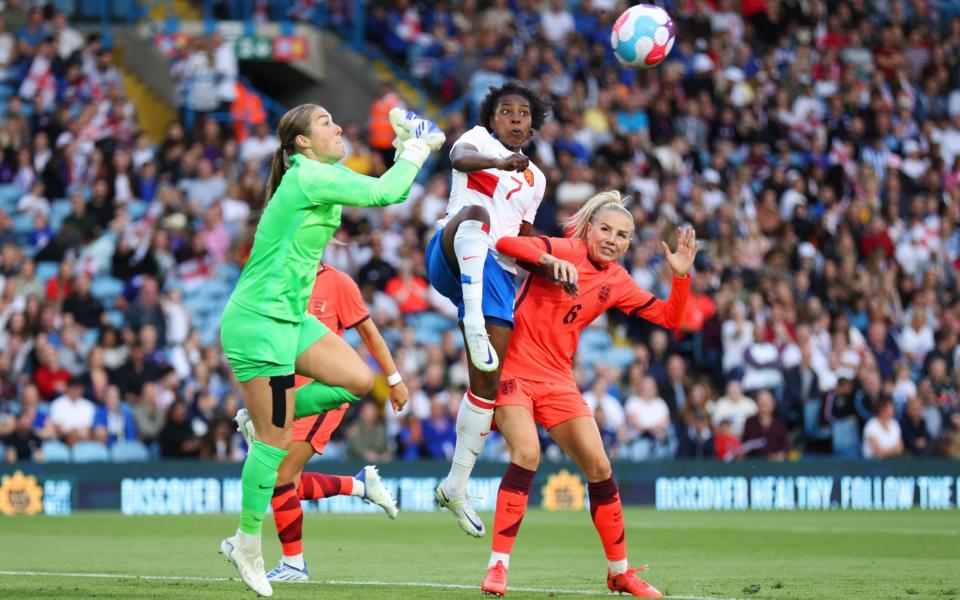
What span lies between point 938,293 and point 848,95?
17.1ft

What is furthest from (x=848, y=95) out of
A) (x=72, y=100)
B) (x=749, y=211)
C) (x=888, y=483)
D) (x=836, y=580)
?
(x=836, y=580)

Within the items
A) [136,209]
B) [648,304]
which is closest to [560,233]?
[136,209]

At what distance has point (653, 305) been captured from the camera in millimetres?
9742

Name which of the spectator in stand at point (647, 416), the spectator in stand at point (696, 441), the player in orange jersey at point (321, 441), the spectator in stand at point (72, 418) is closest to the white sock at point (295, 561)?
the player in orange jersey at point (321, 441)

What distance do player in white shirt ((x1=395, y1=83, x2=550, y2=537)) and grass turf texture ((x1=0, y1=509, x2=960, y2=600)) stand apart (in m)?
0.88

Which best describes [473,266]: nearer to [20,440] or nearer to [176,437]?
[176,437]

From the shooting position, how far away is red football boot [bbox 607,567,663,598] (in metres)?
9.02

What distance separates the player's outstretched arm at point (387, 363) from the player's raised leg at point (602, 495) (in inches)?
46.9

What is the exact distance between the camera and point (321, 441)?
10.9 m

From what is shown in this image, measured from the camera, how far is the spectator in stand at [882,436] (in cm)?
2066

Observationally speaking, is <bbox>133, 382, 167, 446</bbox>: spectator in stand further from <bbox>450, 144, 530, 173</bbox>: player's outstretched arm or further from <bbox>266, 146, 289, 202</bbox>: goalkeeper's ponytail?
<bbox>266, 146, 289, 202</bbox>: goalkeeper's ponytail

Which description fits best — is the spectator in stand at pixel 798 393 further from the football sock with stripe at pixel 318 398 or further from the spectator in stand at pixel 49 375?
the football sock with stripe at pixel 318 398

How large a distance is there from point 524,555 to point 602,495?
144 inches

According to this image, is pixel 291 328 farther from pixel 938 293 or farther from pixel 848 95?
pixel 848 95
